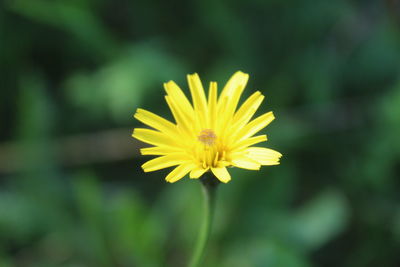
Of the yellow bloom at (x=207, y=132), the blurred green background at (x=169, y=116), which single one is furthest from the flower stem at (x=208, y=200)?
the blurred green background at (x=169, y=116)

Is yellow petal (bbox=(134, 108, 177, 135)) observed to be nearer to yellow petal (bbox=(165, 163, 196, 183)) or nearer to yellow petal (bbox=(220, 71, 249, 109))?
yellow petal (bbox=(165, 163, 196, 183))

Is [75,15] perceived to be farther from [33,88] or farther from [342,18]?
[342,18]

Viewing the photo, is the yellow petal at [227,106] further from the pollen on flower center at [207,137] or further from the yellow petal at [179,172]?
the yellow petal at [179,172]

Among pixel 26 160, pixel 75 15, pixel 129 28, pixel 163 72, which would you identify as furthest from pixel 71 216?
pixel 129 28

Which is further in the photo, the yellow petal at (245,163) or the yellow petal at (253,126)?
the yellow petal at (253,126)

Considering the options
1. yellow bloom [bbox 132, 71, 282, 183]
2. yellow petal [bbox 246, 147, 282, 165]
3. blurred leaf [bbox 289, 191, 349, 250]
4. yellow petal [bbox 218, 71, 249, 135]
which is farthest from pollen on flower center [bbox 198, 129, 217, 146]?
blurred leaf [bbox 289, 191, 349, 250]

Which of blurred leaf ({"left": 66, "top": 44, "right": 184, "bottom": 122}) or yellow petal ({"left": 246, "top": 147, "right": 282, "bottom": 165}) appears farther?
blurred leaf ({"left": 66, "top": 44, "right": 184, "bottom": 122})

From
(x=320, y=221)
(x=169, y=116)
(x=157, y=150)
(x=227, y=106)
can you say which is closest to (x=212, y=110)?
(x=227, y=106)
